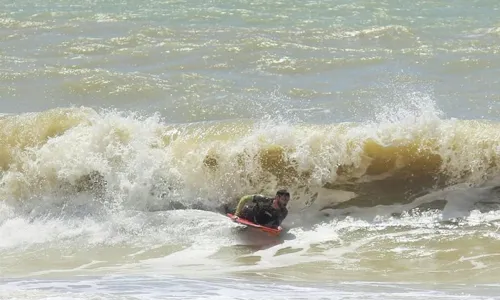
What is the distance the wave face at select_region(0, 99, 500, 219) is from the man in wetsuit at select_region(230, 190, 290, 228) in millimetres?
671

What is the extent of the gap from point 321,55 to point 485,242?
946 cm

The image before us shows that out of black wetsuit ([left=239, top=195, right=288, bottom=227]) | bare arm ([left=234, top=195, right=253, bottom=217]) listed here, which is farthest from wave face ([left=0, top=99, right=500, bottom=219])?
bare arm ([left=234, top=195, right=253, bottom=217])

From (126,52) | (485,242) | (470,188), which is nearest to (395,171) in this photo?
(470,188)

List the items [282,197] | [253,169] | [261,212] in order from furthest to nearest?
[253,169], [261,212], [282,197]

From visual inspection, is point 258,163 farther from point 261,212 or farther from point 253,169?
point 261,212

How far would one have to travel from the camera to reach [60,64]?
62.7 feet

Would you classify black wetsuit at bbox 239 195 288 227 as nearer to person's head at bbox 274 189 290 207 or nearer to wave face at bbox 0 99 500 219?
person's head at bbox 274 189 290 207

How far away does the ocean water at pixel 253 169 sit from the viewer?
925 centimetres

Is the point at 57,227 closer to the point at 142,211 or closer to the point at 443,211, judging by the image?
the point at 142,211

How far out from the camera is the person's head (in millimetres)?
10953

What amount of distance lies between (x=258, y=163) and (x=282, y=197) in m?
1.41

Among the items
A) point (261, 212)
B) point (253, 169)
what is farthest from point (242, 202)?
point (253, 169)

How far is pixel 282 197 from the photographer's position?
1097 centimetres

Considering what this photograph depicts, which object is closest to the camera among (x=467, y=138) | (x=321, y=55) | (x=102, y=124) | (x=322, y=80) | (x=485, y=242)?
(x=485, y=242)
